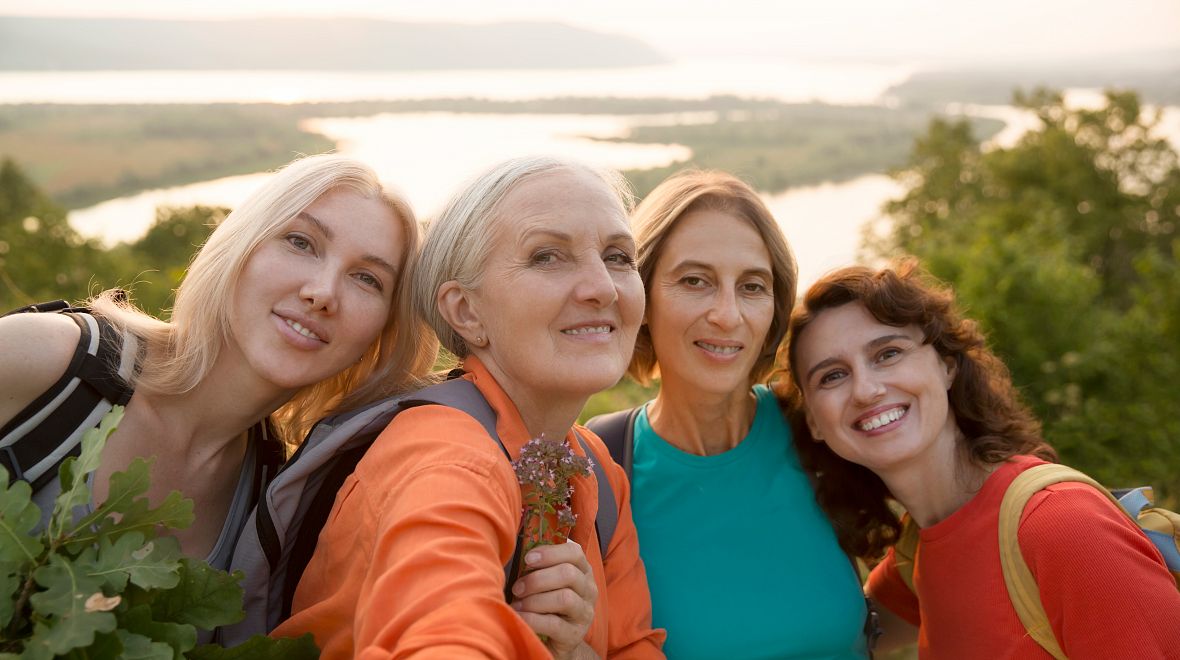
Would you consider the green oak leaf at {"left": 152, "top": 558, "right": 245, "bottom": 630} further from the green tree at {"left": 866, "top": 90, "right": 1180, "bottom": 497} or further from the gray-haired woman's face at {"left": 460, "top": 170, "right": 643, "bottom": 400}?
the green tree at {"left": 866, "top": 90, "right": 1180, "bottom": 497}

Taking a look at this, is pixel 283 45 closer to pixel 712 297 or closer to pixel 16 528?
pixel 712 297

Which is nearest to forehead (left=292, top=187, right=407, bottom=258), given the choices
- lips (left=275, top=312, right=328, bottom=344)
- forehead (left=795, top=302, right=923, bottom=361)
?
lips (left=275, top=312, right=328, bottom=344)

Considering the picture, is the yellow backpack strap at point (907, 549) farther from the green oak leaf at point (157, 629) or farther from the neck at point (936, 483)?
the green oak leaf at point (157, 629)

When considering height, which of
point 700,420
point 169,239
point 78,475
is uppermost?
point 78,475

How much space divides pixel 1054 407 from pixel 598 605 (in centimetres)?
758

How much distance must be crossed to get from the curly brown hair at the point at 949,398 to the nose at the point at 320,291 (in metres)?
1.57

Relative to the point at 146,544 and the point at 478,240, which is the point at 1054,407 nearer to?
the point at 478,240

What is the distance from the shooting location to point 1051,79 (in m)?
25.1

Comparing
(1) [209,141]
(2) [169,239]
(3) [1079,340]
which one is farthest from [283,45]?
(3) [1079,340]

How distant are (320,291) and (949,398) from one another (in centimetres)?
201

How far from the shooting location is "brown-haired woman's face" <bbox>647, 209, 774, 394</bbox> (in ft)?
10.3

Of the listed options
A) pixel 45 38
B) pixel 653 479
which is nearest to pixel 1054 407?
pixel 653 479

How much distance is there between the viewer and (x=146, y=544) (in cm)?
190

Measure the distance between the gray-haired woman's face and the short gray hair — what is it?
24mm
